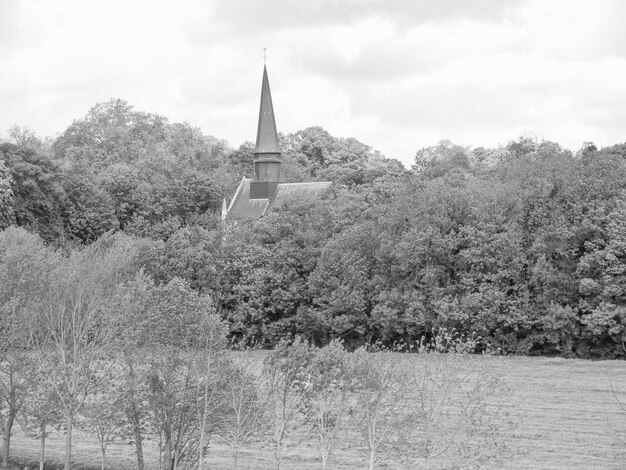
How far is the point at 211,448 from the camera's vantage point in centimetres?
3678

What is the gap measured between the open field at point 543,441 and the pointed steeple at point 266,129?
4593 centimetres

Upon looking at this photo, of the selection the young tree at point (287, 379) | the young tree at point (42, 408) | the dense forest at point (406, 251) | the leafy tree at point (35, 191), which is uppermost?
the leafy tree at point (35, 191)

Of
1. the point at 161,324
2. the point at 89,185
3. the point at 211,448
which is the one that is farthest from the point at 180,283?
the point at 89,185

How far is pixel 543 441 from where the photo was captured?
3575 cm

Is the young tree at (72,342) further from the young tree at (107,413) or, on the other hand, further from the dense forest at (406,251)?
the dense forest at (406,251)

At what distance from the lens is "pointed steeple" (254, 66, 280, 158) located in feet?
297

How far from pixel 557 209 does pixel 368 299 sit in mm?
13355

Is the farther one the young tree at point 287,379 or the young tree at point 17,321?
the young tree at point 17,321

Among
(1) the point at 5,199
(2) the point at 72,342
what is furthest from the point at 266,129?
(2) the point at 72,342

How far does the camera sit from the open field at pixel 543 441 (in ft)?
107

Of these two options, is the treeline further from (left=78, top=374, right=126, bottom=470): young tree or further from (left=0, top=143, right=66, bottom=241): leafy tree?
(left=0, top=143, right=66, bottom=241): leafy tree

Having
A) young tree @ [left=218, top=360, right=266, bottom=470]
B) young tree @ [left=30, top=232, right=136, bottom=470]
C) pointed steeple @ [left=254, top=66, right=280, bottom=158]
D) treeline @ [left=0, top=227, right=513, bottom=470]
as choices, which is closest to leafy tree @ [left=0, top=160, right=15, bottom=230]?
pointed steeple @ [left=254, top=66, right=280, bottom=158]

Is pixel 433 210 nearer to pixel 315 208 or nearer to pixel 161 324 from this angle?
pixel 315 208

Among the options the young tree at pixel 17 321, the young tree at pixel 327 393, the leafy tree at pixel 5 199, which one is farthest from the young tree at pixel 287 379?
the leafy tree at pixel 5 199
